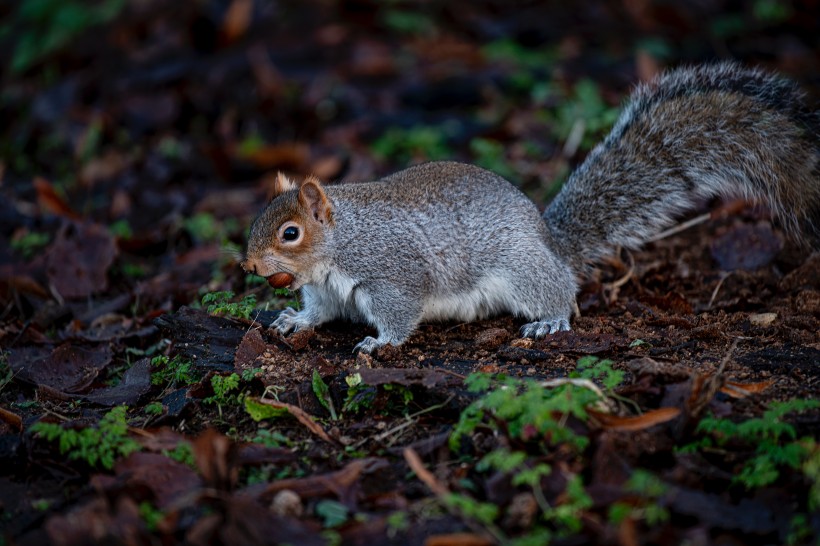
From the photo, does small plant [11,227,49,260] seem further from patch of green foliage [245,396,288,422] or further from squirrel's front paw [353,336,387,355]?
patch of green foliage [245,396,288,422]

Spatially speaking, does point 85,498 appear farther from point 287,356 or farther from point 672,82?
point 672,82

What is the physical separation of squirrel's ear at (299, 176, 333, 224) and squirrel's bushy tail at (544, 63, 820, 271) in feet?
4.63

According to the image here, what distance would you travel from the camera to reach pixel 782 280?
5000 millimetres

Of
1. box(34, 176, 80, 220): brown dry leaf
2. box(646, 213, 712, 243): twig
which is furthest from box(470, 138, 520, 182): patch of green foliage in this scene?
box(34, 176, 80, 220): brown dry leaf

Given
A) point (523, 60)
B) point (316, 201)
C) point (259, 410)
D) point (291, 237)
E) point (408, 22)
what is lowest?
point (259, 410)

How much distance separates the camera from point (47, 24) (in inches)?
441

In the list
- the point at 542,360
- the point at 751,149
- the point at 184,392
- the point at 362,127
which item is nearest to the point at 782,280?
the point at 751,149

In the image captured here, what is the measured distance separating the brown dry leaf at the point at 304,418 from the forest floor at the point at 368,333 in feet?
0.03

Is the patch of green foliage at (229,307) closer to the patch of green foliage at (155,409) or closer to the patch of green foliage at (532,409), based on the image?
the patch of green foliage at (155,409)

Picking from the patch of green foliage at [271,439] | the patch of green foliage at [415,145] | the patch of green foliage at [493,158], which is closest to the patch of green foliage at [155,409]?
the patch of green foliage at [271,439]

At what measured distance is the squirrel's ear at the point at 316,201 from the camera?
4.58 metres

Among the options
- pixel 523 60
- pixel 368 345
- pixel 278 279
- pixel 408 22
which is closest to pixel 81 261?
pixel 278 279

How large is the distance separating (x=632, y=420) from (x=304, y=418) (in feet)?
4.48

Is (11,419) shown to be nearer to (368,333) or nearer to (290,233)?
(290,233)
